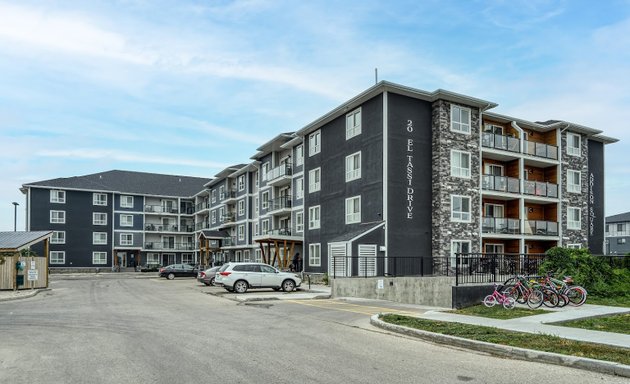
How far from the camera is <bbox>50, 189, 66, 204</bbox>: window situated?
231 ft

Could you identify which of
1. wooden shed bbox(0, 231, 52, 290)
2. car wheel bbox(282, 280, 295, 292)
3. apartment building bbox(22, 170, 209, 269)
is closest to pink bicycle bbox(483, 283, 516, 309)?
→ car wheel bbox(282, 280, 295, 292)

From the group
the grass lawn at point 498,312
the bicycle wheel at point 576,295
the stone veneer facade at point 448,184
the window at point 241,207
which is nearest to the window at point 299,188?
the stone veneer facade at point 448,184

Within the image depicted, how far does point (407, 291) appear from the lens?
78.0 ft

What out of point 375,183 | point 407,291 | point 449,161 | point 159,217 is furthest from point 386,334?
point 159,217

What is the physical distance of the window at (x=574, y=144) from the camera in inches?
1655

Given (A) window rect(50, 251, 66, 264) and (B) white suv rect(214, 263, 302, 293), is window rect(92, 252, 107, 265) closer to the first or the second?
(A) window rect(50, 251, 66, 264)

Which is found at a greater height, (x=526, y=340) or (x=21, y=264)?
(x=526, y=340)

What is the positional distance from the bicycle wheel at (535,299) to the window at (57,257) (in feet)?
218

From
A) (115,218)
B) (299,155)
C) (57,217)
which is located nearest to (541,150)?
(299,155)

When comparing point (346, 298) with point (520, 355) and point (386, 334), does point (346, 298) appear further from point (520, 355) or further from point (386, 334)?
point (520, 355)

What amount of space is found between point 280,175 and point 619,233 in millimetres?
67385

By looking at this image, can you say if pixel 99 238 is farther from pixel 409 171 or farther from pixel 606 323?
pixel 606 323

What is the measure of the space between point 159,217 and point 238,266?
56613mm

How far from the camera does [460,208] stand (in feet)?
112
